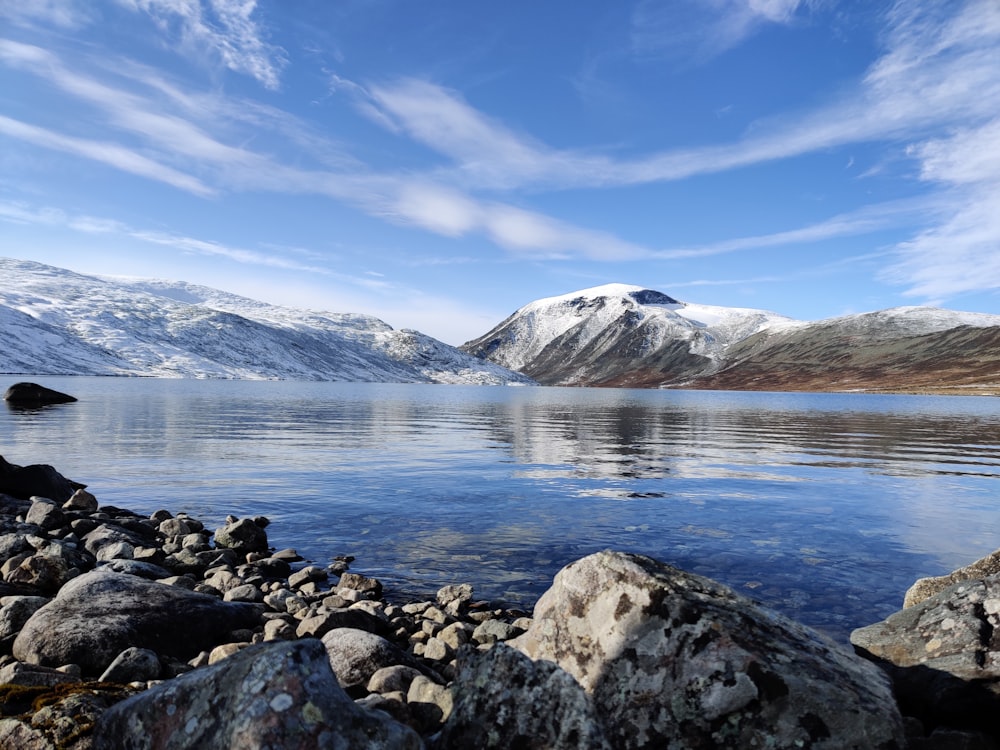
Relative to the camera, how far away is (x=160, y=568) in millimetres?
13578

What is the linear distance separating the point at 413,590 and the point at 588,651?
8.34 m

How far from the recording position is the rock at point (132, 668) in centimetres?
781

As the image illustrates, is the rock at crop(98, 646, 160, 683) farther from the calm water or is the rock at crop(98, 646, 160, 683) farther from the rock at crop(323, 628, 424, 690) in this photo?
the calm water

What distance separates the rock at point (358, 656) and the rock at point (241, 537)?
9274 mm

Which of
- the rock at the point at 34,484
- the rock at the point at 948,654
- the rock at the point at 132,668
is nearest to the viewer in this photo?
the rock at the point at 948,654

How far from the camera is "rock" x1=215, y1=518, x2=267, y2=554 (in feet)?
55.3

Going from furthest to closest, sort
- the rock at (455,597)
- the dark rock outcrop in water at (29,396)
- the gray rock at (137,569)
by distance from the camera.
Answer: the dark rock outcrop in water at (29,396) → the gray rock at (137,569) → the rock at (455,597)

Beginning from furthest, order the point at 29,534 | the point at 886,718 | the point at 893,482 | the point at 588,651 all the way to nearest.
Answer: the point at 893,482 → the point at 29,534 → the point at 588,651 → the point at 886,718

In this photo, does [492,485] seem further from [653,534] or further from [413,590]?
[413,590]

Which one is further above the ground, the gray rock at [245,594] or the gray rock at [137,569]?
the gray rock at [137,569]

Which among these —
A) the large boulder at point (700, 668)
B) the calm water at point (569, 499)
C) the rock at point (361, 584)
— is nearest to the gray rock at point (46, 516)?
the calm water at point (569, 499)

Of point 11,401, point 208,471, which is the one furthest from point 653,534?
point 11,401

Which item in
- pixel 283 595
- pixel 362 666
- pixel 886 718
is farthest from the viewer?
pixel 283 595

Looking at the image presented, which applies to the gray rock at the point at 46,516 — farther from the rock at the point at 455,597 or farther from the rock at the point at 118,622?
the rock at the point at 455,597
